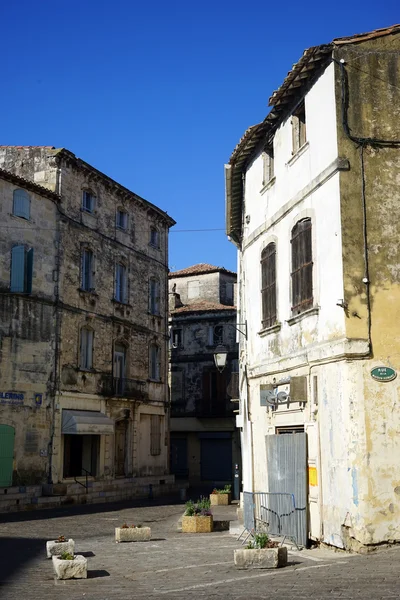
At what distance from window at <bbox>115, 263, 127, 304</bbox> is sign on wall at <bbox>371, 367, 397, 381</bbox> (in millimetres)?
23346

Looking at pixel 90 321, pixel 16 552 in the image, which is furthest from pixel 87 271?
pixel 16 552

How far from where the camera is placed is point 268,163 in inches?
701

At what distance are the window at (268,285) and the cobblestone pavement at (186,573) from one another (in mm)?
4918

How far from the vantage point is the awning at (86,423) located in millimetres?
30172

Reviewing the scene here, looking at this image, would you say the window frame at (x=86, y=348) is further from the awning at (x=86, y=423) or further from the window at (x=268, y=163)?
the window at (x=268, y=163)

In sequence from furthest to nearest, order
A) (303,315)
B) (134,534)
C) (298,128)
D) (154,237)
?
(154,237) → (134,534) → (298,128) → (303,315)

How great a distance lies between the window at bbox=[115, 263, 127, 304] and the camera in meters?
35.3

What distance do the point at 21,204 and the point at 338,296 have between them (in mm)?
19010

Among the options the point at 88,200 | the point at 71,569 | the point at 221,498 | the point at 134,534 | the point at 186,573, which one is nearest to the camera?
the point at 71,569

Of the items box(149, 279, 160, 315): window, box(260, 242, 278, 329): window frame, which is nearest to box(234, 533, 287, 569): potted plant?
box(260, 242, 278, 329): window frame

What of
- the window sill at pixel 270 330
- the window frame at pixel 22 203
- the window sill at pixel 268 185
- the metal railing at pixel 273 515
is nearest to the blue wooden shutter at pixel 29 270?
the window frame at pixel 22 203

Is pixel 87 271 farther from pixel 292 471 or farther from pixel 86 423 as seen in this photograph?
pixel 292 471

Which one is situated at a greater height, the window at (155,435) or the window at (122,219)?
the window at (122,219)

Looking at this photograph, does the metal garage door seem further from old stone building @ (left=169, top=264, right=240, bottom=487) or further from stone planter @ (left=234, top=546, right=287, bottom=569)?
stone planter @ (left=234, top=546, right=287, bottom=569)
